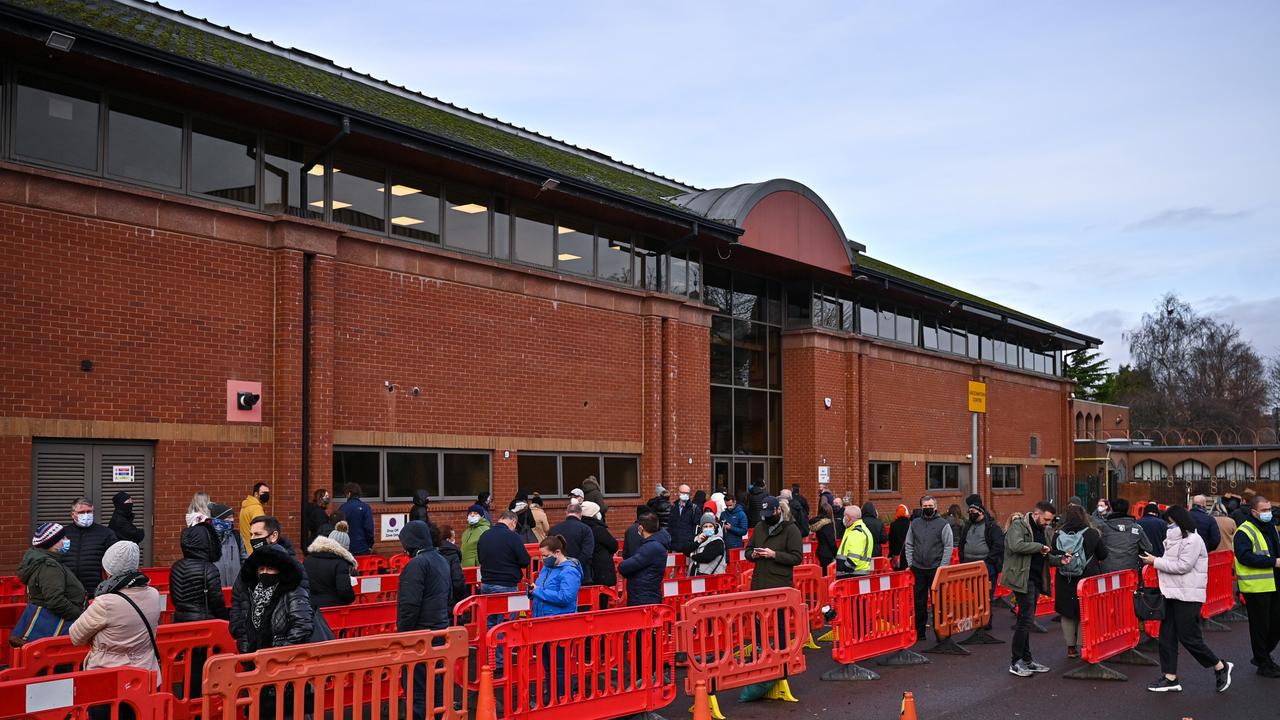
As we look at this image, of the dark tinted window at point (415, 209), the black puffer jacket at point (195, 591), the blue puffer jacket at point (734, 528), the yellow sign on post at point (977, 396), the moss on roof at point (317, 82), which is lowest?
the blue puffer jacket at point (734, 528)

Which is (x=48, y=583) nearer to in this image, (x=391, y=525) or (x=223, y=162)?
(x=223, y=162)

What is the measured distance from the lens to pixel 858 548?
13125mm

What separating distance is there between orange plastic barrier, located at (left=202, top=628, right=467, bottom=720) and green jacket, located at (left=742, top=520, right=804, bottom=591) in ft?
13.9

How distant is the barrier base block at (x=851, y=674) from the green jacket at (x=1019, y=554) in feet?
6.20

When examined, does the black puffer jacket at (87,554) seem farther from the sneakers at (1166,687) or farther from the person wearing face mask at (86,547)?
the sneakers at (1166,687)

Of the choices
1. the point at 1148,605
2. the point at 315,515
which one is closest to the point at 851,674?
the point at 1148,605

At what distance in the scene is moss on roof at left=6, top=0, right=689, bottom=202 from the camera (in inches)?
615

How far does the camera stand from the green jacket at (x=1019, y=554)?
1216cm

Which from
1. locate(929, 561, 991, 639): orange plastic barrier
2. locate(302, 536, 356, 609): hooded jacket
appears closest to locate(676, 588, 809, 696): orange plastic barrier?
locate(929, 561, 991, 639): orange plastic barrier

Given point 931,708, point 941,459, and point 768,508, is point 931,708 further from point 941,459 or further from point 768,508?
point 941,459

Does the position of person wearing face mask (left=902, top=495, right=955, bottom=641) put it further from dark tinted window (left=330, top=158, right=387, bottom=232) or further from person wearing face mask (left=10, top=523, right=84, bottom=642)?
dark tinted window (left=330, top=158, right=387, bottom=232)

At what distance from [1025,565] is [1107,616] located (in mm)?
1042

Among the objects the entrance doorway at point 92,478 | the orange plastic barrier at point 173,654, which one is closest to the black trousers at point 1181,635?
the orange plastic barrier at point 173,654

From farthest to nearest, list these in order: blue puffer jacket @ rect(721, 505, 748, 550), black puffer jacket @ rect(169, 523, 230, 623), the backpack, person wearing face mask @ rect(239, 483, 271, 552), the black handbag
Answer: blue puffer jacket @ rect(721, 505, 748, 550), person wearing face mask @ rect(239, 483, 271, 552), the black handbag, the backpack, black puffer jacket @ rect(169, 523, 230, 623)
